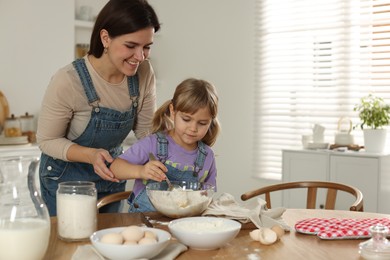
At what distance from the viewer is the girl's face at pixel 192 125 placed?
2227mm

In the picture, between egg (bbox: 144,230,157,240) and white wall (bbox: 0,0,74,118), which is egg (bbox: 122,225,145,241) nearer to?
egg (bbox: 144,230,157,240)

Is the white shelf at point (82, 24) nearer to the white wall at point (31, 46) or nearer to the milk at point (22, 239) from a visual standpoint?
the white wall at point (31, 46)

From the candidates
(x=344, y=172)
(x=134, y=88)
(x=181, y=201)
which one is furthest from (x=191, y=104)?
(x=344, y=172)

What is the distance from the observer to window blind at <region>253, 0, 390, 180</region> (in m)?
4.59

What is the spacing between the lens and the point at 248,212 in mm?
1842

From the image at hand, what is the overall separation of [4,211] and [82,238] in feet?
1.03

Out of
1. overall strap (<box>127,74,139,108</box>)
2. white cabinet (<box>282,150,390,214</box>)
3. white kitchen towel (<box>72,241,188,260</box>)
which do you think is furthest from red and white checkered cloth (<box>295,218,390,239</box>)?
white cabinet (<box>282,150,390,214</box>)

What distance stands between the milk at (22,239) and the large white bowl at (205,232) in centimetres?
35

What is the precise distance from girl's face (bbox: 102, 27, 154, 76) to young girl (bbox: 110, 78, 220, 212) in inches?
7.9

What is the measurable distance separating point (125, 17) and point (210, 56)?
131 inches

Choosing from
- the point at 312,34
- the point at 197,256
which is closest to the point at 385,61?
the point at 312,34

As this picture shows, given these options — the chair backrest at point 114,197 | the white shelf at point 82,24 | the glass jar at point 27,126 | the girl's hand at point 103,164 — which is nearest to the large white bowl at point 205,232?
the girl's hand at point 103,164

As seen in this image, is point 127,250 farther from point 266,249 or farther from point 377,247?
point 377,247

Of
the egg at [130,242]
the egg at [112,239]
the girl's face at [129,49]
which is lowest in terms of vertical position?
the egg at [130,242]
